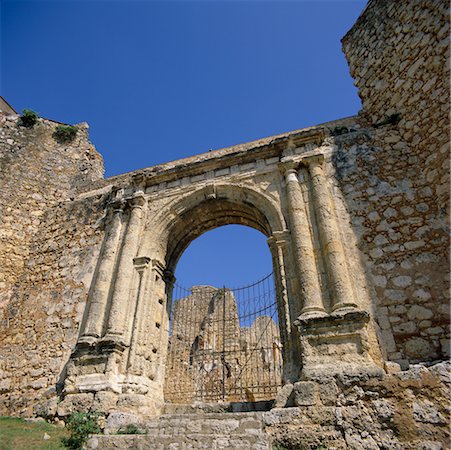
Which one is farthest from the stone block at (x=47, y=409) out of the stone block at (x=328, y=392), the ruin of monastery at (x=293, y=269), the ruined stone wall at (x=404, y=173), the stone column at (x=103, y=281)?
the ruined stone wall at (x=404, y=173)

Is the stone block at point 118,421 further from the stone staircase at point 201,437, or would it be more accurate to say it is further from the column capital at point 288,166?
the column capital at point 288,166

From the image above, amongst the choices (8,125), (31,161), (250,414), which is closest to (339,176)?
(250,414)

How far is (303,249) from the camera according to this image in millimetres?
6004

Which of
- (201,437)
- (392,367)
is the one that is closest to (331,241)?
(392,367)

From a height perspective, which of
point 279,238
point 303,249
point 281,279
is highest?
point 279,238

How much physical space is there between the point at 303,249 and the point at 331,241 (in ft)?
1.51

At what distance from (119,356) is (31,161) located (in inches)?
259

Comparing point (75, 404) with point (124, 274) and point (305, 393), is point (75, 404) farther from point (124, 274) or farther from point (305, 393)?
point (305, 393)

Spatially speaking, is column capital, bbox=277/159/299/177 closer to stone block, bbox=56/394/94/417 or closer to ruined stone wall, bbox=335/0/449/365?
ruined stone wall, bbox=335/0/449/365

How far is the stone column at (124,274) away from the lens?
21.2ft

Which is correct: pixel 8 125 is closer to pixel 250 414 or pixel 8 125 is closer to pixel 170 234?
pixel 170 234

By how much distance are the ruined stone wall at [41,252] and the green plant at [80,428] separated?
1519 mm

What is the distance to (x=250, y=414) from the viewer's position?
457 centimetres

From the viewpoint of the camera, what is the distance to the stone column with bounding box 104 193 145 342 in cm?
645
